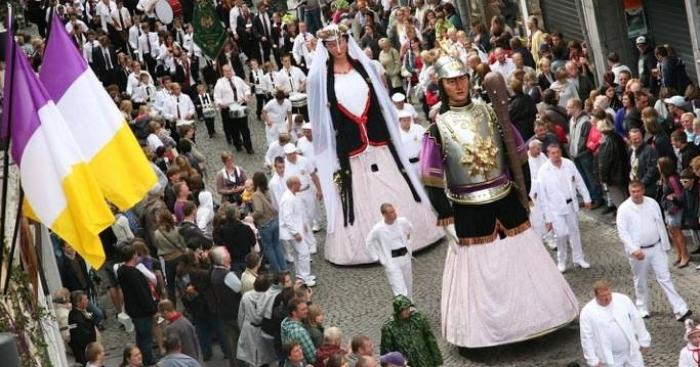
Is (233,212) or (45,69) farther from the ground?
(45,69)

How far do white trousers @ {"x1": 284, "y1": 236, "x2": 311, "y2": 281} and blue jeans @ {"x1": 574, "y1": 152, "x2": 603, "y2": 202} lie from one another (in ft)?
13.0

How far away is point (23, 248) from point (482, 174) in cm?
564

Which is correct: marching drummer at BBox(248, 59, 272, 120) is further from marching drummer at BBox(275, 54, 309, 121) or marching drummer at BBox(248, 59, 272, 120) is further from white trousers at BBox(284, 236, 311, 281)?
white trousers at BBox(284, 236, 311, 281)

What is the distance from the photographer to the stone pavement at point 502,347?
2027cm

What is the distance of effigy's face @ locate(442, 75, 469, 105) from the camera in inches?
805

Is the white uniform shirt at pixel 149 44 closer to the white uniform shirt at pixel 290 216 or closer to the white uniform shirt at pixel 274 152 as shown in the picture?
the white uniform shirt at pixel 274 152

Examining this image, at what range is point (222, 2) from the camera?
4159 centimetres

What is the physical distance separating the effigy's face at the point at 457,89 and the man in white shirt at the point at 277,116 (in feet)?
33.5

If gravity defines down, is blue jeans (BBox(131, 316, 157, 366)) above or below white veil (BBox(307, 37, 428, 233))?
below

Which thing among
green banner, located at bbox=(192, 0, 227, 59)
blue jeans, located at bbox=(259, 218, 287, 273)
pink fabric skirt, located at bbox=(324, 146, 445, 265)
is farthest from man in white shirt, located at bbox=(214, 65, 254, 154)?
blue jeans, located at bbox=(259, 218, 287, 273)

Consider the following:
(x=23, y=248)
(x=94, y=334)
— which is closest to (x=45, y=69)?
(x=23, y=248)

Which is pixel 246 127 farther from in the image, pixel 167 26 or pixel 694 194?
pixel 694 194

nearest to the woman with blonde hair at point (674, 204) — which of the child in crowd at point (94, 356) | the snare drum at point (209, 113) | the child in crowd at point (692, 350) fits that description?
the child in crowd at point (692, 350)

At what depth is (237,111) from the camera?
32.7 metres
